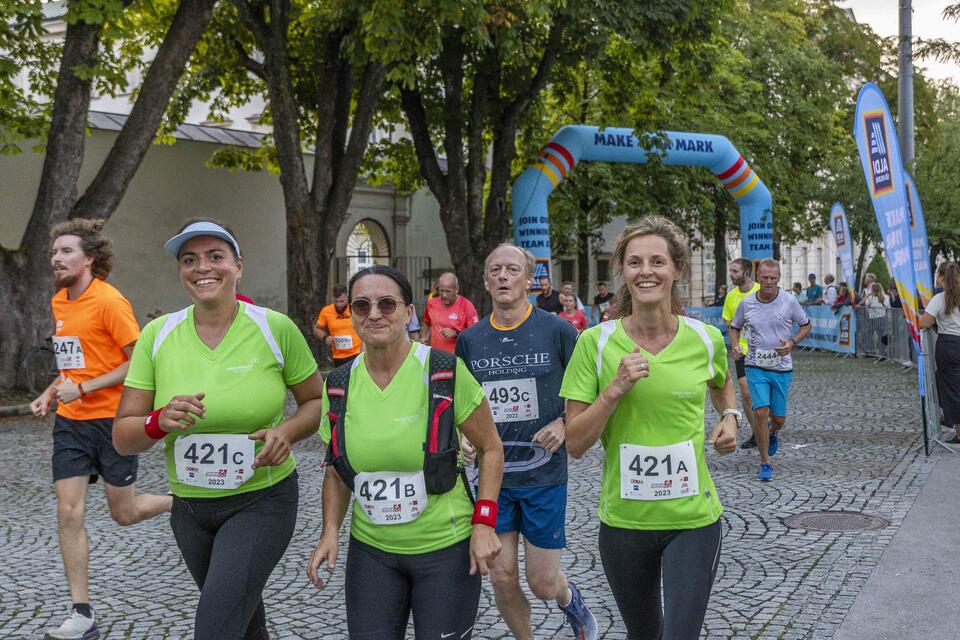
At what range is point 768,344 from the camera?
9039mm

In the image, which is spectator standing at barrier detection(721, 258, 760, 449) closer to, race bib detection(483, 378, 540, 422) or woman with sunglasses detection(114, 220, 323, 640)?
race bib detection(483, 378, 540, 422)

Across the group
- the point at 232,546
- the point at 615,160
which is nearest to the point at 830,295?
the point at 615,160

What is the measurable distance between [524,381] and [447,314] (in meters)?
4.72

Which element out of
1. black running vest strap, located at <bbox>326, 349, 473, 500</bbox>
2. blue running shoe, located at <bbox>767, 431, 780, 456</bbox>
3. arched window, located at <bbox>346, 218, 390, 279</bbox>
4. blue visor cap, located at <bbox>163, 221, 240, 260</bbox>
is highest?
arched window, located at <bbox>346, 218, 390, 279</bbox>

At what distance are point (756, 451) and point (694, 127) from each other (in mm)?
19859

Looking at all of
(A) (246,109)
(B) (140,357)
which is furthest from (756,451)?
(A) (246,109)

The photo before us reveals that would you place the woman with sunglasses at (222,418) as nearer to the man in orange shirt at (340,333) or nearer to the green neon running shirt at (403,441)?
the green neon running shirt at (403,441)

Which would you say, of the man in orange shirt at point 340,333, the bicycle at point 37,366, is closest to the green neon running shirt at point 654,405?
the man in orange shirt at point 340,333

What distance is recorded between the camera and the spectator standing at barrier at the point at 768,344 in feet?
29.5

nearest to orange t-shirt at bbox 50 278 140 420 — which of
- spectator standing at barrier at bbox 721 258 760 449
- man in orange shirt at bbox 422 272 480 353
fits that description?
man in orange shirt at bbox 422 272 480 353

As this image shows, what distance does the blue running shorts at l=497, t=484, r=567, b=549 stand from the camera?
14.6ft

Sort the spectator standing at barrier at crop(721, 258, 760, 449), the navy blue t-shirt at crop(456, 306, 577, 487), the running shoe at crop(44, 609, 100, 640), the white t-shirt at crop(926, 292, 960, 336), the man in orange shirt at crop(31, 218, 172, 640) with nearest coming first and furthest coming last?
the navy blue t-shirt at crop(456, 306, 577, 487), the running shoe at crop(44, 609, 100, 640), the man in orange shirt at crop(31, 218, 172, 640), the spectator standing at barrier at crop(721, 258, 760, 449), the white t-shirt at crop(926, 292, 960, 336)

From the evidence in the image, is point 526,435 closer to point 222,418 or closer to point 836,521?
point 222,418

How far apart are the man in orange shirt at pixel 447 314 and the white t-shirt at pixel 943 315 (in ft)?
15.7
